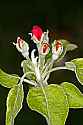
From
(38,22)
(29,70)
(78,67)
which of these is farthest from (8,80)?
(38,22)

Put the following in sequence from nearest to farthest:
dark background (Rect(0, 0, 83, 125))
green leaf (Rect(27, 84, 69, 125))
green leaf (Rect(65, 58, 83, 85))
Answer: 1. green leaf (Rect(27, 84, 69, 125))
2. green leaf (Rect(65, 58, 83, 85))
3. dark background (Rect(0, 0, 83, 125))

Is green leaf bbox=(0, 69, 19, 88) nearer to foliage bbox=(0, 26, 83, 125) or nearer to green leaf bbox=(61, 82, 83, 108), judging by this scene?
foliage bbox=(0, 26, 83, 125)

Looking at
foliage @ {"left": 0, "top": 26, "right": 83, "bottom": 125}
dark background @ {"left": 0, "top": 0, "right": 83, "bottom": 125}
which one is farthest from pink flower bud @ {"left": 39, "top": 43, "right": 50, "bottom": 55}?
dark background @ {"left": 0, "top": 0, "right": 83, "bottom": 125}

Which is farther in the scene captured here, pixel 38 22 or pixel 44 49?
pixel 38 22

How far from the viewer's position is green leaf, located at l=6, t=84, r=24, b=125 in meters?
0.82

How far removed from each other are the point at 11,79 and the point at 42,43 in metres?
0.11

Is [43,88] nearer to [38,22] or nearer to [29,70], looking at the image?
[29,70]

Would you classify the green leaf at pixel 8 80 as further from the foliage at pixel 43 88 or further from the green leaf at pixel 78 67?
the green leaf at pixel 78 67

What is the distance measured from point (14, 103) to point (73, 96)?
142 millimetres

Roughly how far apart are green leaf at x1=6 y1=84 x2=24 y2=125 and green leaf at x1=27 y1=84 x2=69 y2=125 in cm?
2

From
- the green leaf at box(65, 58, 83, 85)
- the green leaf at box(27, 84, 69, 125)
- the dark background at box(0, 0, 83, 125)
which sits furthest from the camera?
the dark background at box(0, 0, 83, 125)

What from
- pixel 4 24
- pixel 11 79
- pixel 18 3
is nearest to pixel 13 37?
pixel 4 24

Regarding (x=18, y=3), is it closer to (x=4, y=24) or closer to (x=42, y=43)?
(x=4, y=24)

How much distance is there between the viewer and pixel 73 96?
0.91m
